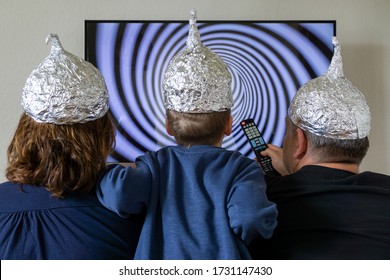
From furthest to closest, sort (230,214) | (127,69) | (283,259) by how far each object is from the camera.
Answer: (127,69) < (283,259) < (230,214)

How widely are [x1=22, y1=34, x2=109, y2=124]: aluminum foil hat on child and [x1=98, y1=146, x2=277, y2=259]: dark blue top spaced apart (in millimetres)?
148

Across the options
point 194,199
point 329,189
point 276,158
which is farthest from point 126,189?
point 276,158

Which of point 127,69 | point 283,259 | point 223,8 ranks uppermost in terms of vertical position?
point 223,8

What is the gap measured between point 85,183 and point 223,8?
130cm

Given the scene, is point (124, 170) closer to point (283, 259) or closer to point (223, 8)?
point (283, 259)

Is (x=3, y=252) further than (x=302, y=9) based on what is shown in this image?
No

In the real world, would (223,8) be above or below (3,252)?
above

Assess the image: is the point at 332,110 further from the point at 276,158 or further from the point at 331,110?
the point at 276,158

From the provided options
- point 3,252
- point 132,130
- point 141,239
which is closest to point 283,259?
point 141,239

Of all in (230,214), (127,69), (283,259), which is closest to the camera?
(230,214)

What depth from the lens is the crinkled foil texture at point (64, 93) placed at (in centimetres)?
98

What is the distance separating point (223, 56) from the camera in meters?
2.02

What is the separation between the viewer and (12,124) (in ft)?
6.67

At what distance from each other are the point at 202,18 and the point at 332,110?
1.07m
